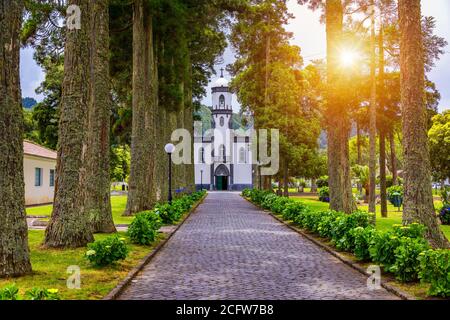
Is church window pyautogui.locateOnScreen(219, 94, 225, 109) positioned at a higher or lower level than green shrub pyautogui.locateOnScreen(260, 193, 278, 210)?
higher

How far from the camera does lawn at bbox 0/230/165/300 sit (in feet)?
23.9

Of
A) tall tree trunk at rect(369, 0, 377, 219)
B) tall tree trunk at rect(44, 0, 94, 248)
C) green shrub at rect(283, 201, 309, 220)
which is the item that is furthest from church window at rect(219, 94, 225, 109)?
tall tree trunk at rect(44, 0, 94, 248)

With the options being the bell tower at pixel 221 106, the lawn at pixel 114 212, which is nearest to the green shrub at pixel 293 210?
the lawn at pixel 114 212

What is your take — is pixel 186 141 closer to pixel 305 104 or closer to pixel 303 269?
pixel 305 104

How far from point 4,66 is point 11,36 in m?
0.51

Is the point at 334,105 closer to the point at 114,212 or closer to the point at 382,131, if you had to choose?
the point at 382,131

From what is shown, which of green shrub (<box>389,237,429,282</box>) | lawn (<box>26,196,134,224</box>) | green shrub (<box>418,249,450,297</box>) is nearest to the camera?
green shrub (<box>418,249,450,297</box>)

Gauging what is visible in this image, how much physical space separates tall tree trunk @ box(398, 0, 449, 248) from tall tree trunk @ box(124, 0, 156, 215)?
38.6ft

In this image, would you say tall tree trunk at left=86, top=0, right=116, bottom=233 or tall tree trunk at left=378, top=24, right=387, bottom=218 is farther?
tall tree trunk at left=378, top=24, right=387, bottom=218

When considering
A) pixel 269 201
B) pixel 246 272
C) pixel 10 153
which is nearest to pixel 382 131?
pixel 269 201

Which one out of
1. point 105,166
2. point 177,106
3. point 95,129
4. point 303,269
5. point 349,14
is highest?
point 349,14

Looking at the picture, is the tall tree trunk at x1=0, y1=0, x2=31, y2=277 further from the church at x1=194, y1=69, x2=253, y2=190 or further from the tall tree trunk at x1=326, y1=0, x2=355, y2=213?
the church at x1=194, y1=69, x2=253, y2=190
